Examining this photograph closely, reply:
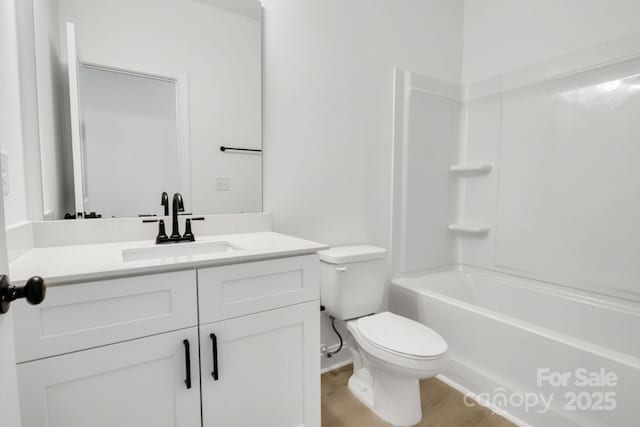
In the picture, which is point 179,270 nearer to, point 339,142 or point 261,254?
point 261,254

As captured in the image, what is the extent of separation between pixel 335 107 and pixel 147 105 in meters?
0.99

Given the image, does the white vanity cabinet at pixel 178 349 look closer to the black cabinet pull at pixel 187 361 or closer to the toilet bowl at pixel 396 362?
the black cabinet pull at pixel 187 361

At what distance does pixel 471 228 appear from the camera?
7.72 ft

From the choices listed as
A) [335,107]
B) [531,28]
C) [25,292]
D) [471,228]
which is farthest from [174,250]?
[531,28]

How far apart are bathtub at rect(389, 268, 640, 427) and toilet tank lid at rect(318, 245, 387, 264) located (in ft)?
1.43

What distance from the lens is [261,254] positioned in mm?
1096

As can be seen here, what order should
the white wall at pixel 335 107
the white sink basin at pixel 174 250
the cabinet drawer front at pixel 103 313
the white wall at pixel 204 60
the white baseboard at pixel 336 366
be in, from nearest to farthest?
the cabinet drawer front at pixel 103 313 → the white sink basin at pixel 174 250 → the white wall at pixel 204 60 → the white wall at pixel 335 107 → the white baseboard at pixel 336 366

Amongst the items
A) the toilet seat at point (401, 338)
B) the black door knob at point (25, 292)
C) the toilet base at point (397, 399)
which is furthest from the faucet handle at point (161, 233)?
the toilet base at point (397, 399)

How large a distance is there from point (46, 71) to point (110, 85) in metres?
0.21

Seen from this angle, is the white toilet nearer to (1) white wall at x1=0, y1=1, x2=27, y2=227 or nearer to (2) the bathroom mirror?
(2) the bathroom mirror

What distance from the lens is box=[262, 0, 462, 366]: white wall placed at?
5.65 feet

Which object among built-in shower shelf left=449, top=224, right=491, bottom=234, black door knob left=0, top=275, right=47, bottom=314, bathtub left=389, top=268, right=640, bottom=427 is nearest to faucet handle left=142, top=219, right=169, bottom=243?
black door knob left=0, top=275, right=47, bottom=314

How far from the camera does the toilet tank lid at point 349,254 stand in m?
1.68

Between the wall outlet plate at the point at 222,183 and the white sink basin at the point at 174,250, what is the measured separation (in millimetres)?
339
